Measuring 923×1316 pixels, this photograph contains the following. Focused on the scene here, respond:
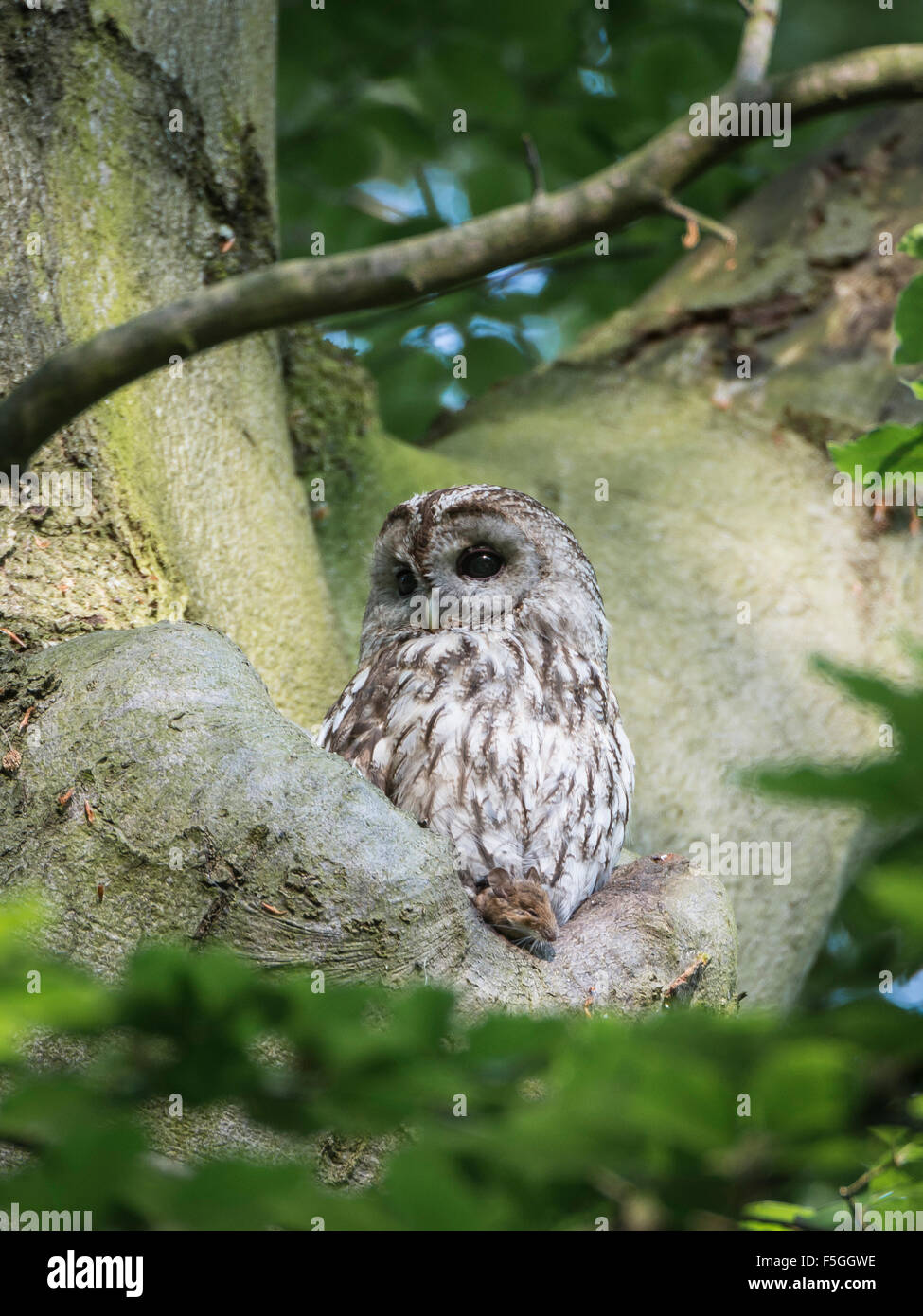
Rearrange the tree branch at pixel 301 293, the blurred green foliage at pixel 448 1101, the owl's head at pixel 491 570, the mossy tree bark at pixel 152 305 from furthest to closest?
1. the owl's head at pixel 491 570
2. the mossy tree bark at pixel 152 305
3. the tree branch at pixel 301 293
4. the blurred green foliage at pixel 448 1101

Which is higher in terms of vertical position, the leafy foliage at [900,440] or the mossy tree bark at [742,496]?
the mossy tree bark at [742,496]

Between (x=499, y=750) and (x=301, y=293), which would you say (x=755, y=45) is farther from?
(x=499, y=750)

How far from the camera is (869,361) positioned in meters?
3.42

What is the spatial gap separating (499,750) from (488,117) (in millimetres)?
2920

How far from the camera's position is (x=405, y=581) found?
2719 millimetres

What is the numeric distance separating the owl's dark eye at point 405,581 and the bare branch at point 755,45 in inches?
49.0

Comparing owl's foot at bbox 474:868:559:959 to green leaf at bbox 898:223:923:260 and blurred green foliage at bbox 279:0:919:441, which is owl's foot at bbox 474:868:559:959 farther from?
blurred green foliage at bbox 279:0:919:441

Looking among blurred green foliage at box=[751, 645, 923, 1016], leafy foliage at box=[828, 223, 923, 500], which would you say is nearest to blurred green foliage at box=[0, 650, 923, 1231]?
blurred green foliage at box=[751, 645, 923, 1016]

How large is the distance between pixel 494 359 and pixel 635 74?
1297mm

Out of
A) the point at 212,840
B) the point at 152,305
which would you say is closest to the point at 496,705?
the point at 212,840

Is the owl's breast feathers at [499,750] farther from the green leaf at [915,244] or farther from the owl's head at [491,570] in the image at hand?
the green leaf at [915,244]

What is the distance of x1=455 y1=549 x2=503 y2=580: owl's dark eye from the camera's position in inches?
104

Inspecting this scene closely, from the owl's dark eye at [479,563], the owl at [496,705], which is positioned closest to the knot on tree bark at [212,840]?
the owl at [496,705]

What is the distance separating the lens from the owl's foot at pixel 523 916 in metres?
1.90
